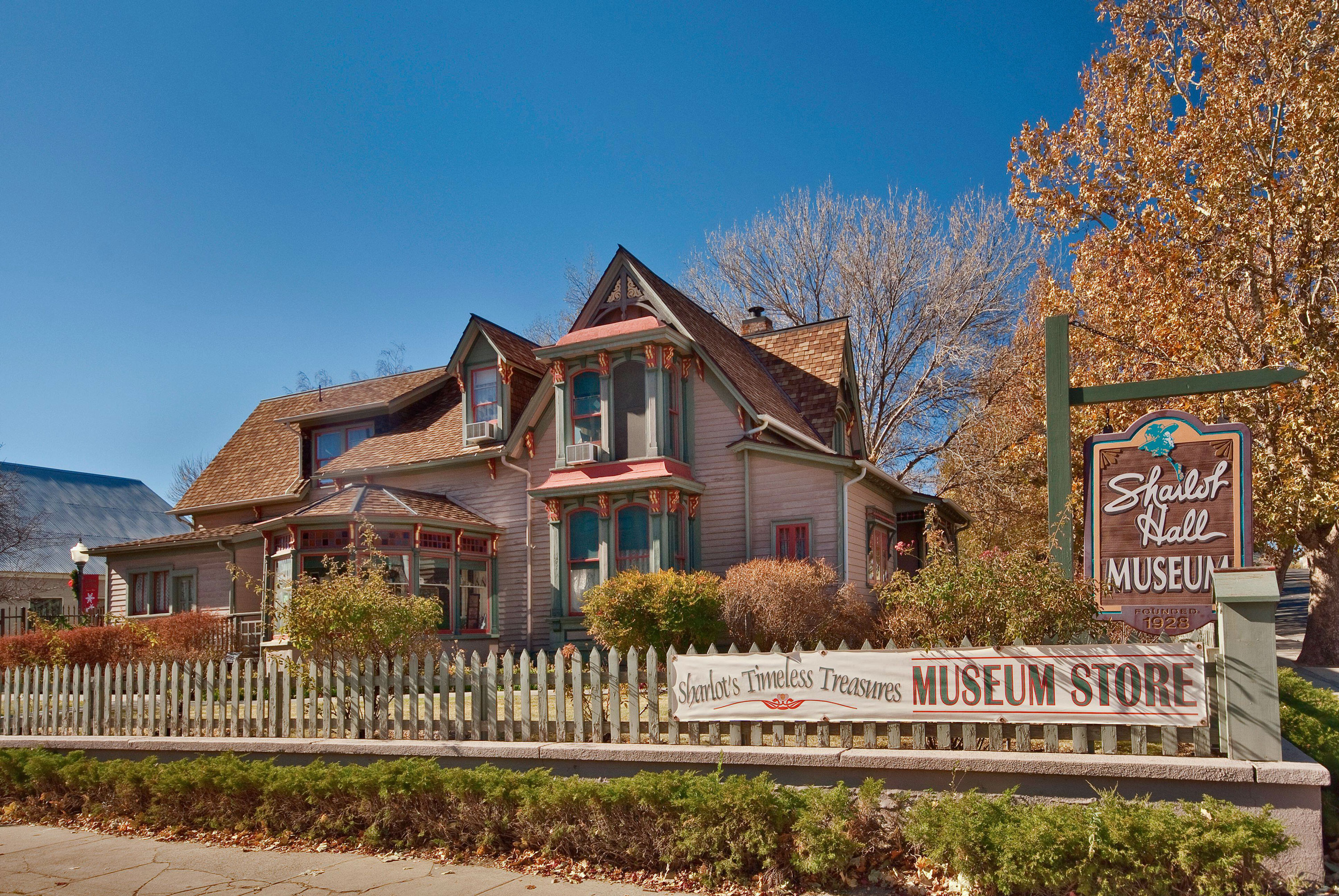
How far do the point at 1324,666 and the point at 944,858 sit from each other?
719 inches

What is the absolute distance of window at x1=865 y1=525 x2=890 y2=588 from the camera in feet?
63.8

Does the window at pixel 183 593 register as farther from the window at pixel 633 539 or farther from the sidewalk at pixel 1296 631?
the sidewalk at pixel 1296 631

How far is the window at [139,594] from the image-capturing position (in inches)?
1056

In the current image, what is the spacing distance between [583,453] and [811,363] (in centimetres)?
600

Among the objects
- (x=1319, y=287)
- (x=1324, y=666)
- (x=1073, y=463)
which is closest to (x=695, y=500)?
(x=1073, y=463)

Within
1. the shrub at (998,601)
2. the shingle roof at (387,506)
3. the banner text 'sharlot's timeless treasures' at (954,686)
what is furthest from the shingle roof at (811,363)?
the banner text 'sharlot's timeless treasures' at (954,686)

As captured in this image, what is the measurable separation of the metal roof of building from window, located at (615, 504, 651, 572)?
1268 inches

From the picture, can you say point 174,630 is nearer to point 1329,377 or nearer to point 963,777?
point 963,777

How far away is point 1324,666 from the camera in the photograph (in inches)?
791

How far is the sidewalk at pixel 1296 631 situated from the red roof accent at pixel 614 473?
10178mm

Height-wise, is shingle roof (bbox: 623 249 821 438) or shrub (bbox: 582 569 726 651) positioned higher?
shingle roof (bbox: 623 249 821 438)

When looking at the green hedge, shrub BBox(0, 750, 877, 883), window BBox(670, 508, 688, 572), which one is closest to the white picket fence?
the green hedge

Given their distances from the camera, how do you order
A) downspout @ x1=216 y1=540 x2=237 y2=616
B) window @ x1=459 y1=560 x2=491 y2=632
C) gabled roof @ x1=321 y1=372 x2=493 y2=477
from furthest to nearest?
1. downspout @ x1=216 y1=540 x2=237 y2=616
2. gabled roof @ x1=321 y1=372 x2=493 y2=477
3. window @ x1=459 y1=560 x2=491 y2=632

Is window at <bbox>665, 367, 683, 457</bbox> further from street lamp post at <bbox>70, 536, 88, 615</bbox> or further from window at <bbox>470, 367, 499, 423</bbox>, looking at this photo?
street lamp post at <bbox>70, 536, 88, 615</bbox>
